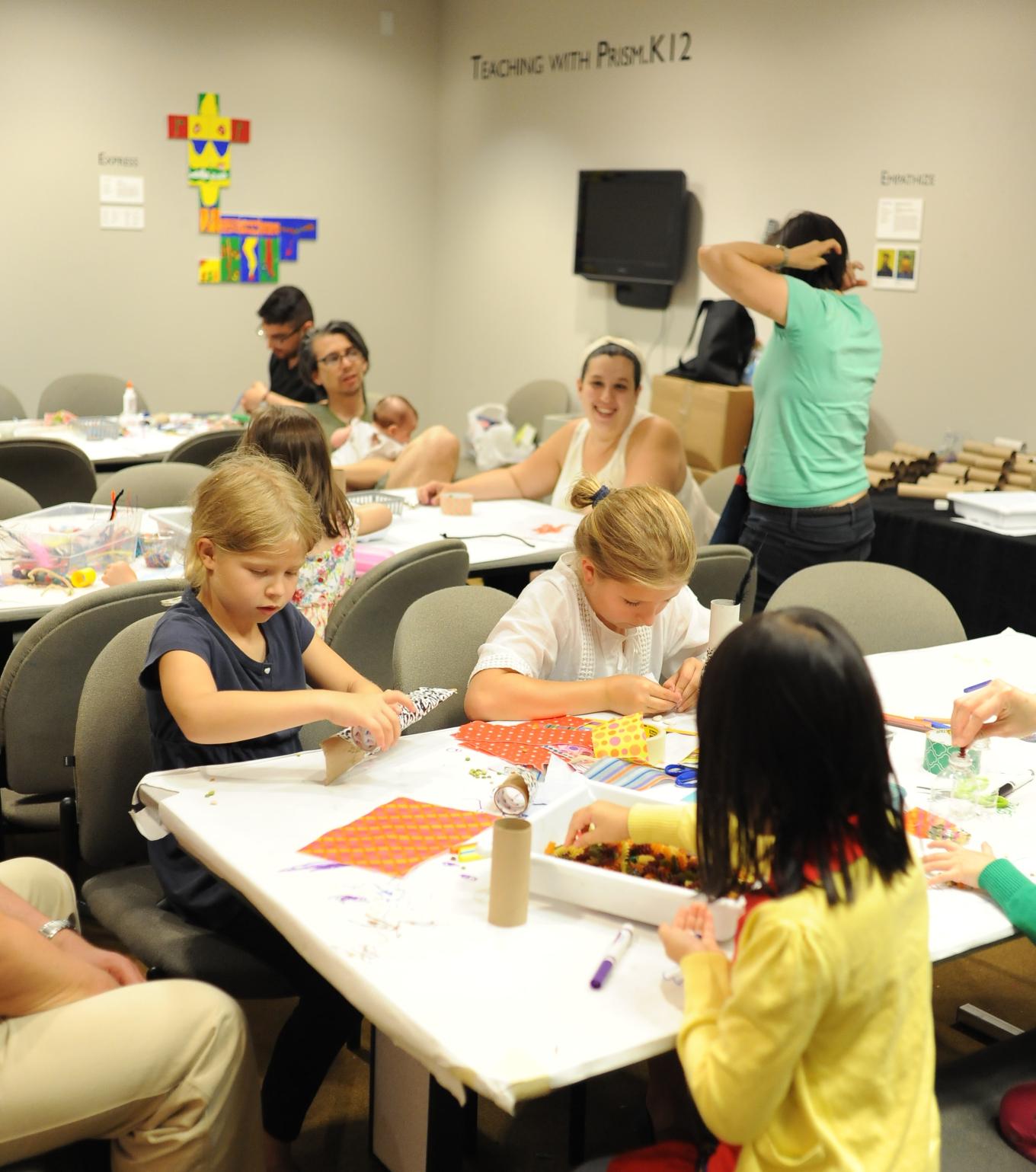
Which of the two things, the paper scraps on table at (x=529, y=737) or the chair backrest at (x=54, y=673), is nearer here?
the paper scraps on table at (x=529, y=737)

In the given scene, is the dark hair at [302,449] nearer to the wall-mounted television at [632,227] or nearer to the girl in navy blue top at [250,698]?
the girl in navy blue top at [250,698]

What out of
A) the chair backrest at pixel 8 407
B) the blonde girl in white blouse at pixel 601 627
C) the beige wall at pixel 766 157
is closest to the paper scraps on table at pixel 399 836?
the blonde girl in white blouse at pixel 601 627

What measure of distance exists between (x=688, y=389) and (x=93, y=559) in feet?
12.0

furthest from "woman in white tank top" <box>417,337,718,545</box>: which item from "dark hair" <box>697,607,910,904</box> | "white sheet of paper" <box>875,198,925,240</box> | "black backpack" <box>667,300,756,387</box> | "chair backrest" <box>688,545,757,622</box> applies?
"dark hair" <box>697,607,910,904</box>

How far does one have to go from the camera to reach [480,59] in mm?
7914

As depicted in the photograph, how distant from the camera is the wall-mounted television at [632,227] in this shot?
257 inches

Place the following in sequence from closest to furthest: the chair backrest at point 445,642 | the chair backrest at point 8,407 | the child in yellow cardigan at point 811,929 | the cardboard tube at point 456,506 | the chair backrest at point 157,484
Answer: the child in yellow cardigan at point 811,929
the chair backrest at point 445,642
the chair backrest at point 157,484
the cardboard tube at point 456,506
the chair backrest at point 8,407

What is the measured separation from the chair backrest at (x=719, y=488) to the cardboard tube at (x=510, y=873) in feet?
9.72

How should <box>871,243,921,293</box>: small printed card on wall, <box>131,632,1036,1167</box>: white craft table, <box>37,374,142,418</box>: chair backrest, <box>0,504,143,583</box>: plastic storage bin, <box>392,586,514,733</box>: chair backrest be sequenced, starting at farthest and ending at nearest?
<box>37,374,142,418</box>: chair backrest, <box>871,243,921,293</box>: small printed card on wall, <box>0,504,143,583</box>: plastic storage bin, <box>392,586,514,733</box>: chair backrest, <box>131,632,1036,1167</box>: white craft table

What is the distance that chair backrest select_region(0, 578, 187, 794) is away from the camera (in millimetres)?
2373

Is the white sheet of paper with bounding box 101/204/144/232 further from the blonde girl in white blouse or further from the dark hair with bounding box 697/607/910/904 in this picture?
the dark hair with bounding box 697/607/910/904

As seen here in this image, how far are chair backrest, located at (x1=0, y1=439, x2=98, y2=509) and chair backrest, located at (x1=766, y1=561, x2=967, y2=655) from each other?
257cm

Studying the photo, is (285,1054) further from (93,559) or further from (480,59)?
(480,59)

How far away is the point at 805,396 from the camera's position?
11.5ft
